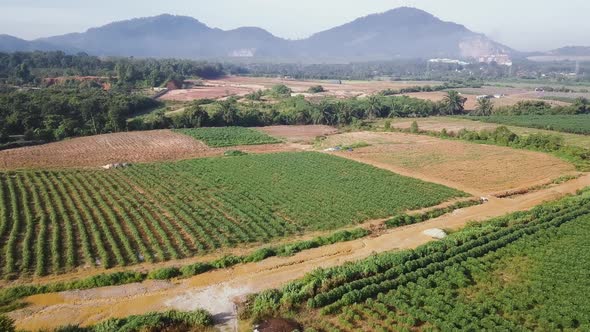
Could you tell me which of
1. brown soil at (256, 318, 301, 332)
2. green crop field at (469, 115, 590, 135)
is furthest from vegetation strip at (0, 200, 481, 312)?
green crop field at (469, 115, 590, 135)

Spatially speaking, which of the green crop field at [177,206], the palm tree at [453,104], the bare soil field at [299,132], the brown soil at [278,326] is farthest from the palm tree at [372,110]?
the brown soil at [278,326]

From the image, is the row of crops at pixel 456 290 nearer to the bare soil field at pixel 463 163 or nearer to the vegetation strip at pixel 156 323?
the vegetation strip at pixel 156 323

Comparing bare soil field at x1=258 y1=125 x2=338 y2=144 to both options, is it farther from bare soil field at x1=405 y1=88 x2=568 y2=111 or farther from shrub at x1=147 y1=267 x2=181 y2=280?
bare soil field at x1=405 y1=88 x2=568 y2=111

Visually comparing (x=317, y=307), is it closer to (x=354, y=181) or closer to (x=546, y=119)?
(x=354, y=181)

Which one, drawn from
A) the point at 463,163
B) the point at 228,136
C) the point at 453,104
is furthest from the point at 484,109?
the point at 228,136

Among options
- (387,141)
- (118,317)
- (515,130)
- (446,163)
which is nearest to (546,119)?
(515,130)

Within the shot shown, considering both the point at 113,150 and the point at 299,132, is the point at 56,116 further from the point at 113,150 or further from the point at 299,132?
the point at 299,132

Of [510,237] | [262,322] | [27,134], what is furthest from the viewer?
[27,134]
